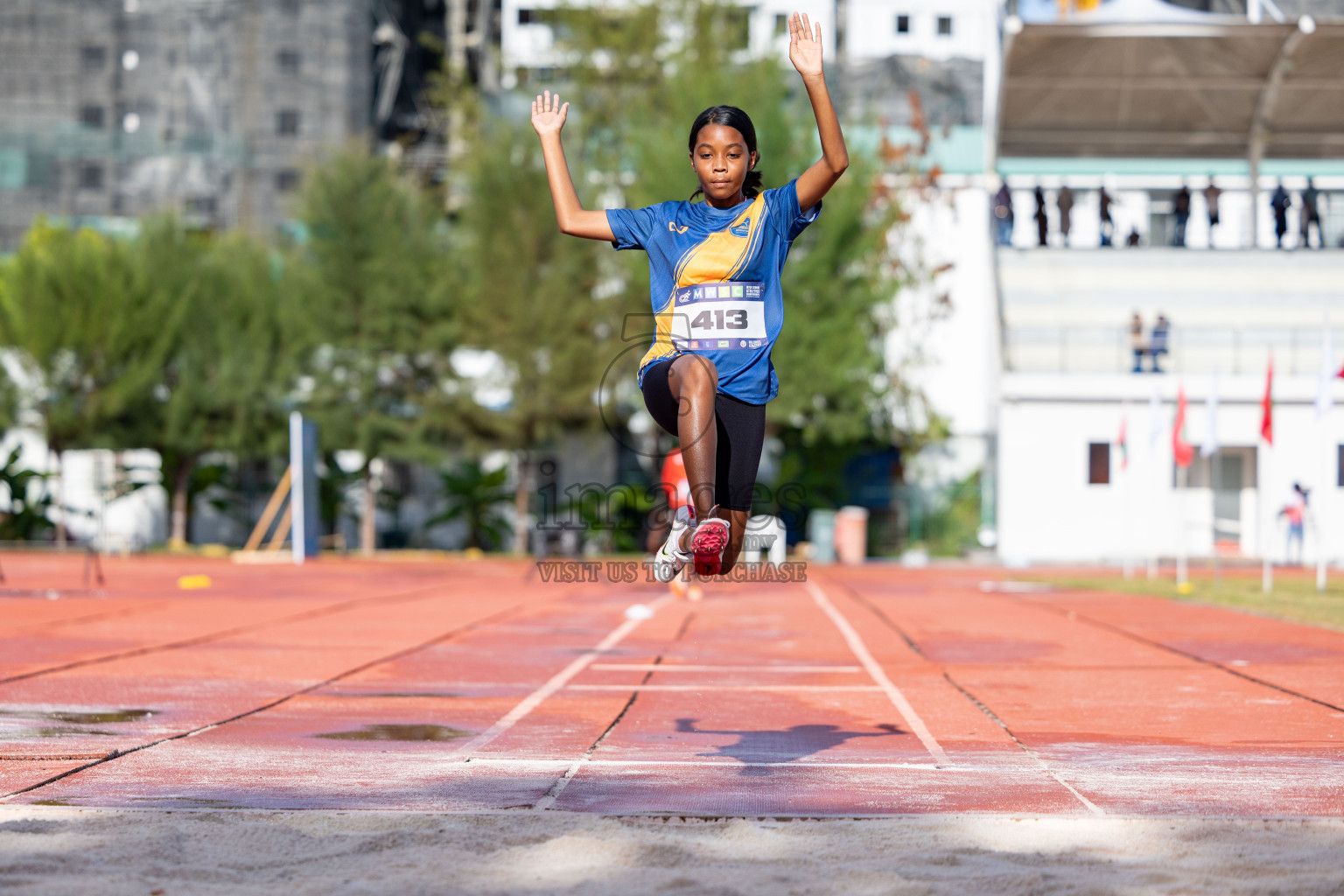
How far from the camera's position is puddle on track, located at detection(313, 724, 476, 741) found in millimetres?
6828

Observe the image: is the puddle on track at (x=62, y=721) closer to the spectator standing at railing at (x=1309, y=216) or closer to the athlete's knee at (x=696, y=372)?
the athlete's knee at (x=696, y=372)

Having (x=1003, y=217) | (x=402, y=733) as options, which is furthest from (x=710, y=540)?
(x=1003, y=217)

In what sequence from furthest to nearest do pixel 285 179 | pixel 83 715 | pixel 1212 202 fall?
pixel 285 179
pixel 1212 202
pixel 83 715

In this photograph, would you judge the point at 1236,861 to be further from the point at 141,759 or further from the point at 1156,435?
the point at 1156,435

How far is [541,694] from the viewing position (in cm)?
870

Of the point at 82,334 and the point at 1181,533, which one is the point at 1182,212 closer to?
the point at 1181,533

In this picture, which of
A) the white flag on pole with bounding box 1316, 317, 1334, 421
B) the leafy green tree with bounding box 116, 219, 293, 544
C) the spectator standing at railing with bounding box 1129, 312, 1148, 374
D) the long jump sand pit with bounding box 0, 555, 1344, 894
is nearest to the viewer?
the long jump sand pit with bounding box 0, 555, 1344, 894

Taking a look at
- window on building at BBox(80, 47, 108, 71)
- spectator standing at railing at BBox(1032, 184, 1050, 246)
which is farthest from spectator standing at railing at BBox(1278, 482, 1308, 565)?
window on building at BBox(80, 47, 108, 71)

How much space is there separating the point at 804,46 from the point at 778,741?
134 inches

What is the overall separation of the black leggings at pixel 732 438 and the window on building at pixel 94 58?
2288 inches

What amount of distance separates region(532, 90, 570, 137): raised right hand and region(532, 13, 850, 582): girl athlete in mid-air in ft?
0.57

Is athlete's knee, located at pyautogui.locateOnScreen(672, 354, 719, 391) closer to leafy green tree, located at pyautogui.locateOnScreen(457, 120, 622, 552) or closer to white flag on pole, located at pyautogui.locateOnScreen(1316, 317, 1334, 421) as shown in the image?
white flag on pole, located at pyautogui.locateOnScreen(1316, 317, 1334, 421)

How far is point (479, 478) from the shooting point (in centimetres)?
3281

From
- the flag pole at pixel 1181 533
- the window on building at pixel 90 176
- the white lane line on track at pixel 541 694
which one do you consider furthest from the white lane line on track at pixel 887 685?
the window on building at pixel 90 176
